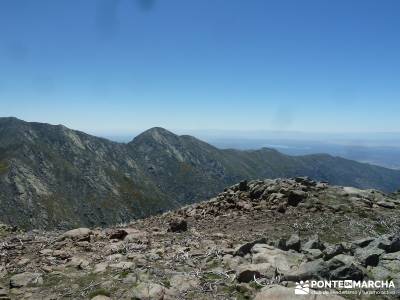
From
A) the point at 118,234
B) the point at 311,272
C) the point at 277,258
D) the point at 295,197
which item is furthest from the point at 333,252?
the point at 295,197

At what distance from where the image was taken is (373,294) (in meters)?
12.0

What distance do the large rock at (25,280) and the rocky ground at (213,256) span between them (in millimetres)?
36

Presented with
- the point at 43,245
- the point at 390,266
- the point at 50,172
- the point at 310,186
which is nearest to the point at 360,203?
the point at 310,186

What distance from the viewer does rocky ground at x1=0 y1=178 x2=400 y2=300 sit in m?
13.1

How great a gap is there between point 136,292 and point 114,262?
3.39m

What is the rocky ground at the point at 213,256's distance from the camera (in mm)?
13117

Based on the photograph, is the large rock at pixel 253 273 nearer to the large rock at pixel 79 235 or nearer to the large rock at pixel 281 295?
the large rock at pixel 281 295

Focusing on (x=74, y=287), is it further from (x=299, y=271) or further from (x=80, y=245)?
(x=299, y=271)

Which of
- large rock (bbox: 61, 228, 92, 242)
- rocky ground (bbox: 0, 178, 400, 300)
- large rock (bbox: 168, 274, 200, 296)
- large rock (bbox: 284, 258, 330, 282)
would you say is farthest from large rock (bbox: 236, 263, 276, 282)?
large rock (bbox: 61, 228, 92, 242)

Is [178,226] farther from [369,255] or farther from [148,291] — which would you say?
[369,255]

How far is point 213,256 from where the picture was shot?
54.2 ft

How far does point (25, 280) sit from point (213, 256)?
7056 mm

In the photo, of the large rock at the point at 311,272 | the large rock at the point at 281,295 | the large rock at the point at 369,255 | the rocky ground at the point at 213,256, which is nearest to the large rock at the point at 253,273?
the rocky ground at the point at 213,256

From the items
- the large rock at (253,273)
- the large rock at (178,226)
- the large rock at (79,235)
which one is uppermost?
the large rock at (253,273)
